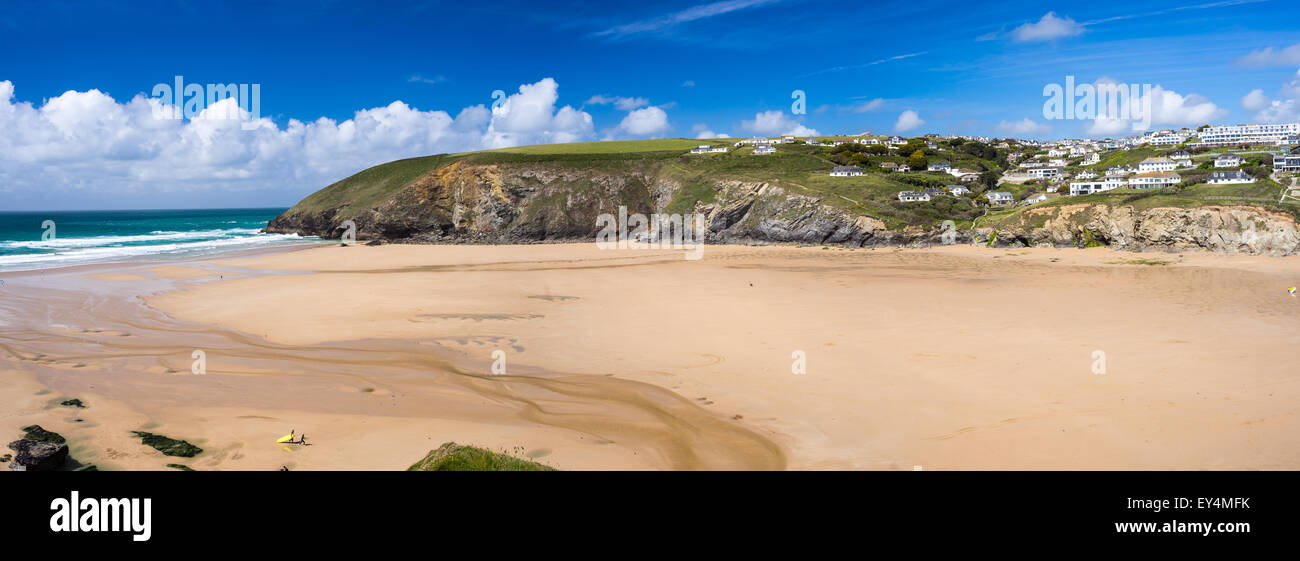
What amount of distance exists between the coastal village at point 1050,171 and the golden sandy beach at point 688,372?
24.7 meters

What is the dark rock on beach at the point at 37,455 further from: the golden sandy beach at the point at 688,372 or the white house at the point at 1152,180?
the white house at the point at 1152,180

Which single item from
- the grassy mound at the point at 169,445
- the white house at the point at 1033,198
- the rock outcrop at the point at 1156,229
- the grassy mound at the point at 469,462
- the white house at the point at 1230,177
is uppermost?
the white house at the point at 1230,177

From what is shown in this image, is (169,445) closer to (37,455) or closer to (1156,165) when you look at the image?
(37,455)

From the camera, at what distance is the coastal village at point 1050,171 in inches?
1919

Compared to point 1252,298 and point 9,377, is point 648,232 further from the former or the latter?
point 9,377

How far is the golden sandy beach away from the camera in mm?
10070

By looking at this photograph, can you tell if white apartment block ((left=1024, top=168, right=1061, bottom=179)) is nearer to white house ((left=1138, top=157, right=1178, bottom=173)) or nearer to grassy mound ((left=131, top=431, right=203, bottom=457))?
white house ((left=1138, top=157, right=1178, bottom=173))

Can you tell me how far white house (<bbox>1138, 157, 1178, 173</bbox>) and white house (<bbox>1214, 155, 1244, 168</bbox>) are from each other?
3.41 meters

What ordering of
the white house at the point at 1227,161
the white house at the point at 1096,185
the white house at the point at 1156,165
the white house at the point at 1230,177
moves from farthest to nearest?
the white house at the point at 1156,165 < the white house at the point at 1227,161 < the white house at the point at 1096,185 < the white house at the point at 1230,177

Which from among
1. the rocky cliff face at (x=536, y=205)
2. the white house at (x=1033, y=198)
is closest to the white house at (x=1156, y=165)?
the white house at (x=1033, y=198)

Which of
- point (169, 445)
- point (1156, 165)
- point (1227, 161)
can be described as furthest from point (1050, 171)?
point (169, 445)

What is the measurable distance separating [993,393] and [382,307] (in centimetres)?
2055

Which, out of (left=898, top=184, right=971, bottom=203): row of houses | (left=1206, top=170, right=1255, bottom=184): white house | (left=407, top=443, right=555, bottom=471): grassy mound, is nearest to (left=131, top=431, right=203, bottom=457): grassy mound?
(left=407, top=443, right=555, bottom=471): grassy mound

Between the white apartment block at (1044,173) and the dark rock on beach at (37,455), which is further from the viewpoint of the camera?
the white apartment block at (1044,173)
